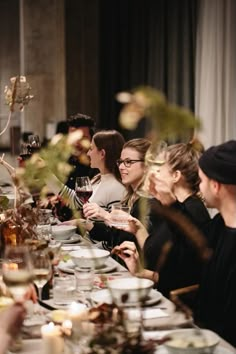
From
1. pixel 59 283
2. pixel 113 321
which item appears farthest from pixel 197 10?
pixel 113 321

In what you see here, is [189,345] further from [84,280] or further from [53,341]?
[84,280]

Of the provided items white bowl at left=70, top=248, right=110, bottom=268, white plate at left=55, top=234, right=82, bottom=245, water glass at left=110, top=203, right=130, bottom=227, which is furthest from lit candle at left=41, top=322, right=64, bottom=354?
white plate at left=55, top=234, right=82, bottom=245

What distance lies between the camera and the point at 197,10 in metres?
6.55

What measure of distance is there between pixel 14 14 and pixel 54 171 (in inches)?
319

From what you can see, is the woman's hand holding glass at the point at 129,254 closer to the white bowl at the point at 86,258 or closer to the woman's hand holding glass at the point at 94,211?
the white bowl at the point at 86,258

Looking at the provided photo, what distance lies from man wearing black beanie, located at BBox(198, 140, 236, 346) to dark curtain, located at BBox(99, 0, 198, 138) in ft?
13.8

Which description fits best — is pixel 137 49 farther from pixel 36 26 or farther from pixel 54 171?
pixel 54 171

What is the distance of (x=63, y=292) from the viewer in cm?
251

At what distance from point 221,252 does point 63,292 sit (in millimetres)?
607

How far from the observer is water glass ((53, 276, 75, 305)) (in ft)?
8.05

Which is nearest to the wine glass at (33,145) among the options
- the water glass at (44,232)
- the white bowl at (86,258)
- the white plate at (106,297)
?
the water glass at (44,232)

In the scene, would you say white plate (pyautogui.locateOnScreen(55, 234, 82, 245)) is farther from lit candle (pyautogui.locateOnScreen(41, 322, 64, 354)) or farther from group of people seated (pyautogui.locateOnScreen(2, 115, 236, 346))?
lit candle (pyautogui.locateOnScreen(41, 322, 64, 354))

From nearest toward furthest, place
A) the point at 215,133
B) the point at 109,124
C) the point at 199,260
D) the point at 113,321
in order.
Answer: the point at 113,321, the point at 199,260, the point at 215,133, the point at 109,124

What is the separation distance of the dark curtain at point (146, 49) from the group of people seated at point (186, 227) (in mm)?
2798
